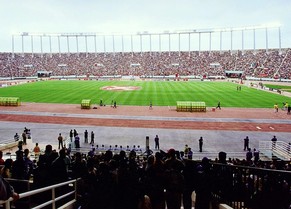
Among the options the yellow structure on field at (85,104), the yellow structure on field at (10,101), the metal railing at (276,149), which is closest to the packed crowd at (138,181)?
the metal railing at (276,149)

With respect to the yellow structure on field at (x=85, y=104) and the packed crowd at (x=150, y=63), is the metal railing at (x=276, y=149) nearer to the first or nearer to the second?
the yellow structure on field at (x=85, y=104)

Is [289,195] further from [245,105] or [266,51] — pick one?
[266,51]

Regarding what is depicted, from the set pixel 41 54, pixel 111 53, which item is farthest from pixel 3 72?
pixel 111 53

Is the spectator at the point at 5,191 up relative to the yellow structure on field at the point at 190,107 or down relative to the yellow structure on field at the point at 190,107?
up

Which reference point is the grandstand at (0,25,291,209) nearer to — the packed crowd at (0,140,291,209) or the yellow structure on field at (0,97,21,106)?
the packed crowd at (0,140,291,209)

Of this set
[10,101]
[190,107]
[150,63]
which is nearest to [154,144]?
[190,107]

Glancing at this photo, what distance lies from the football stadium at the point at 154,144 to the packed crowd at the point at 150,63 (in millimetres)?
722

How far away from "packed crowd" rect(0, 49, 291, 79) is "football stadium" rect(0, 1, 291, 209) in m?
0.72

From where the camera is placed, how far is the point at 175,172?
700cm

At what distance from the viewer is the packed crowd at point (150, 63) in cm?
10525

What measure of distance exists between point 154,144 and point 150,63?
97388mm

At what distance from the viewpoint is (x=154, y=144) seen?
87.3 ft

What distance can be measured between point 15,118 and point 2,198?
36716 millimetres

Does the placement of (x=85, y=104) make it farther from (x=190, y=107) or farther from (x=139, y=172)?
(x=139, y=172)
